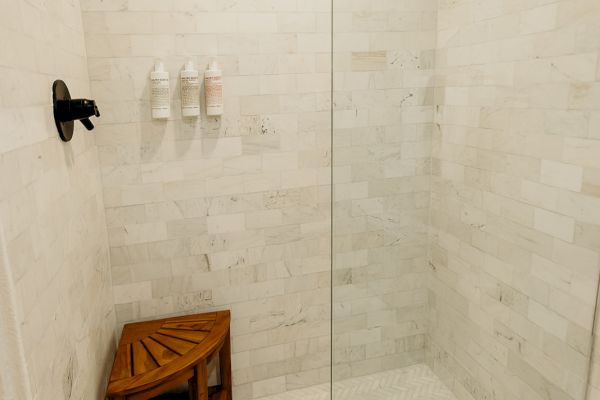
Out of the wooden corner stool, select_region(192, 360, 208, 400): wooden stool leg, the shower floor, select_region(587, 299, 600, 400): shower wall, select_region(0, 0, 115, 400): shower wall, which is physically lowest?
the shower floor

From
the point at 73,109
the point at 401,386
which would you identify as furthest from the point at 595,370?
the point at 73,109

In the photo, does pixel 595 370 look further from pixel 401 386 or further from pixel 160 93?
pixel 160 93

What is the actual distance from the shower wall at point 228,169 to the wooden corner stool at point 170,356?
130 millimetres

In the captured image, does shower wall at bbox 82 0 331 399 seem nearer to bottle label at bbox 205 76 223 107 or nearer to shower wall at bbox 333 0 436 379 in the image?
bottle label at bbox 205 76 223 107

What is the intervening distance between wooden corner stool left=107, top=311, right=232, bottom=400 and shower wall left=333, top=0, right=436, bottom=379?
0.52 m

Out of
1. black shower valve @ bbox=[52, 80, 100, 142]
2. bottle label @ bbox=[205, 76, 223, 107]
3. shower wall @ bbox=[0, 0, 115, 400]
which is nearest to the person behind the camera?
shower wall @ bbox=[0, 0, 115, 400]

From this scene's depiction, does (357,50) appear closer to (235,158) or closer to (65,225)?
(235,158)

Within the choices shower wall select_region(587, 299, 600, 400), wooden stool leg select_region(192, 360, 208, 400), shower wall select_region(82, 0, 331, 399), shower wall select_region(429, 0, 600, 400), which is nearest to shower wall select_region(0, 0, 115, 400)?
shower wall select_region(82, 0, 331, 399)

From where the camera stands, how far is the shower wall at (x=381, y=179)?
1684 millimetres

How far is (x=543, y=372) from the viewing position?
148cm

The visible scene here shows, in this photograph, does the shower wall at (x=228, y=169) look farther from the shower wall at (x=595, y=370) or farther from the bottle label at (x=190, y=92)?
the shower wall at (x=595, y=370)

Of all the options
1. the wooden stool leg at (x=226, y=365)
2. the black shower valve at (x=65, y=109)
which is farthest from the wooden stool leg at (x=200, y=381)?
the black shower valve at (x=65, y=109)

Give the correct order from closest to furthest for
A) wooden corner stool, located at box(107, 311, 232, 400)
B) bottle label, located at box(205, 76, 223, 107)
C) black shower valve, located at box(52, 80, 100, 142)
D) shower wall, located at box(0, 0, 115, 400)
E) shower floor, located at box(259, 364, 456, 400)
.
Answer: shower wall, located at box(0, 0, 115, 400), black shower valve, located at box(52, 80, 100, 142), wooden corner stool, located at box(107, 311, 232, 400), bottle label, located at box(205, 76, 223, 107), shower floor, located at box(259, 364, 456, 400)

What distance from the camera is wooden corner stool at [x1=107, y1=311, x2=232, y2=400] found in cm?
155
